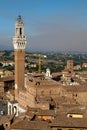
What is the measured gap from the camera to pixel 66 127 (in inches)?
669

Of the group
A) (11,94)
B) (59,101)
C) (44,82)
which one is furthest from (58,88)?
(11,94)

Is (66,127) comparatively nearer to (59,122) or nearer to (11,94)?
(59,122)

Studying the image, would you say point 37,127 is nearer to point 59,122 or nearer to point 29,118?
point 59,122

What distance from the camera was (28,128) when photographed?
16.4 metres

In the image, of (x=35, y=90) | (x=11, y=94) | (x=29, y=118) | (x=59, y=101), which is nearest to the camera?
(x=29, y=118)

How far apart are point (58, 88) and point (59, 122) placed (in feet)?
44.3

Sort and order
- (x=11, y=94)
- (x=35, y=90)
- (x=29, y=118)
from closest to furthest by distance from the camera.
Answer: (x=29, y=118) → (x=35, y=90) → (x=11, y=94)

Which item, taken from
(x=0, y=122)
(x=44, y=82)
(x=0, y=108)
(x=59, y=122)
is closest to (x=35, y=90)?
(x=44, y=82)

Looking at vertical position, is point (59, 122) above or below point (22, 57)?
below

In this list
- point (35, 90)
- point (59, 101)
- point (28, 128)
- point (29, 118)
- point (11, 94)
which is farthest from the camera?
point (11, 94)

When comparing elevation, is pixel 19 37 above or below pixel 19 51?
above

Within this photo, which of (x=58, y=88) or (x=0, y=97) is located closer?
(x=58, y=88)

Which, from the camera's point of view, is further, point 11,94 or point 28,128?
point 11,94

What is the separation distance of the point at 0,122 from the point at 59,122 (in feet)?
14.6
